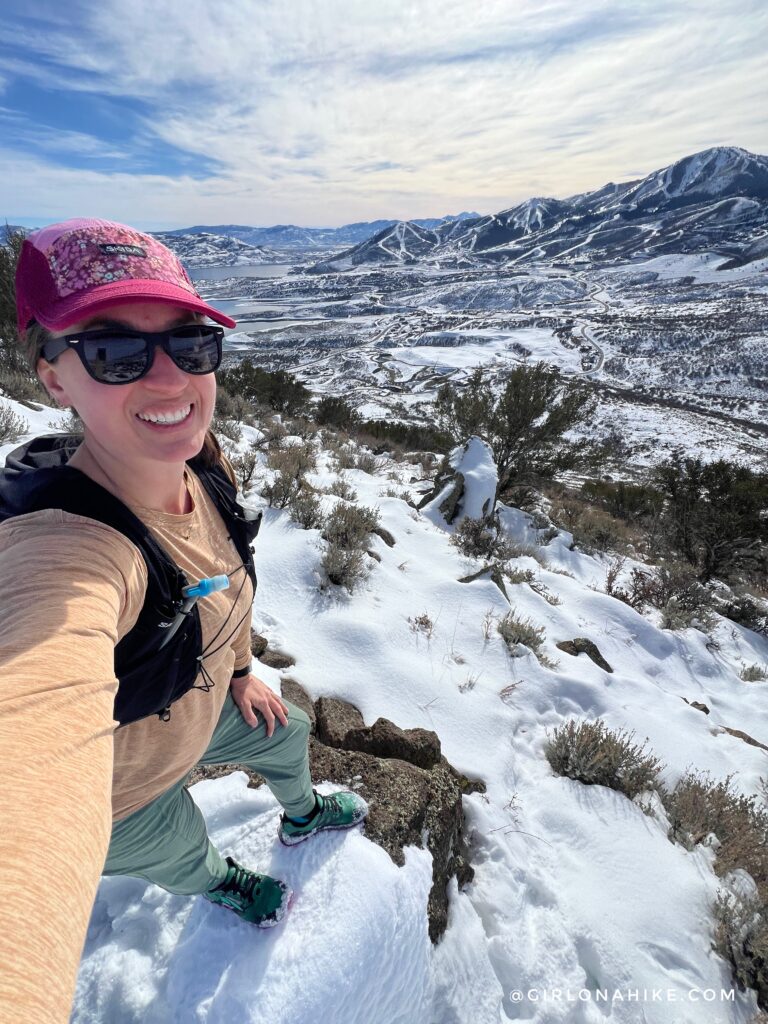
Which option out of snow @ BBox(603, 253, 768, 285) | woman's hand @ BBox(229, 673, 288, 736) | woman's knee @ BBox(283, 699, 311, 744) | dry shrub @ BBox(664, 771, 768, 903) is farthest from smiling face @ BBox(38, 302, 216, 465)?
snow @ BBox(603, 253, 768, 285)

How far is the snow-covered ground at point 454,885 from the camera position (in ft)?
4.69

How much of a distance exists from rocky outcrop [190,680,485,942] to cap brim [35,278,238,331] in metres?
2.06

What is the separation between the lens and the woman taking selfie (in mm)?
531

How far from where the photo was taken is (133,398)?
0.99 m

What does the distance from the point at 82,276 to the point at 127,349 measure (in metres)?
0.17

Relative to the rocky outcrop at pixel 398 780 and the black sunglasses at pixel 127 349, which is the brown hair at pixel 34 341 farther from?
the rocky outcrop at pixel 398 780

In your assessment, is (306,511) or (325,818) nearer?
(325,818)

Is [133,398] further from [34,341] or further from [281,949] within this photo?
[281,949]

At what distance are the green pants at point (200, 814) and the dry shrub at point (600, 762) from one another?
1.80 m

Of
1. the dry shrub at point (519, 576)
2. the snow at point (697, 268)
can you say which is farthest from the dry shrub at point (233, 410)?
the snow at point (697, 268)

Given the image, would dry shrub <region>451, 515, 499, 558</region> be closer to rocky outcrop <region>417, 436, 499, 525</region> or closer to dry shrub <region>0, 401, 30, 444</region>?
rocky outcrop <region>417, 436, 499, 525</region>

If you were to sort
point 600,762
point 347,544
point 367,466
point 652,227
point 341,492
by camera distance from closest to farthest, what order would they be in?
point 600,762 < point 347,544 < point 341,492 < point 367,466 < point 652,227

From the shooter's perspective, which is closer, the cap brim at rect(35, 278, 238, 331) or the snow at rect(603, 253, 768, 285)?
the cap brim at rect(35, 278, 238, 331)

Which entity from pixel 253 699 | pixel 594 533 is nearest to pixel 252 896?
pixel 253 699
